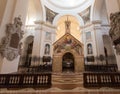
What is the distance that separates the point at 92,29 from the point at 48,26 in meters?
5.11

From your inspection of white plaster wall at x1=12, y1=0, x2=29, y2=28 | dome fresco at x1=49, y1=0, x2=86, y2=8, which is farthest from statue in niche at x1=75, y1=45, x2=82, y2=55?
dome fresco at x1=49, y1=0, x2=86, y2=8

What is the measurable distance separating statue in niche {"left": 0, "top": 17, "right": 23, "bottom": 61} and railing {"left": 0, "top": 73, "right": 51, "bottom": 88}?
1.53 metres

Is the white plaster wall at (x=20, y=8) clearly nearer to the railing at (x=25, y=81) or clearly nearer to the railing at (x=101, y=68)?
the railing at (x=25, y=81)

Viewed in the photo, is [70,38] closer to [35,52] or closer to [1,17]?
[35,52]

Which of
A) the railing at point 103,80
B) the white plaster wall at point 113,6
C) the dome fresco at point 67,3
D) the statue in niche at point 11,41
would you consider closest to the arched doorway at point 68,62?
the statue in niche at point 11,41

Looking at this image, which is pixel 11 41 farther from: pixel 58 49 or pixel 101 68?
pixel 101 68

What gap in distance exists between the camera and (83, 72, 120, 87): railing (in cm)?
416

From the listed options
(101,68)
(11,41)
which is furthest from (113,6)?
(101,68)

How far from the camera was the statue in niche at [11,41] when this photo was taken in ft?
17.5

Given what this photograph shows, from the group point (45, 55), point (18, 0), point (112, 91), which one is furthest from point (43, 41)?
point (112, 91)

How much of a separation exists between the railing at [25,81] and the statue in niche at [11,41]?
153 cm

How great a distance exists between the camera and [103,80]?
14.0 feet

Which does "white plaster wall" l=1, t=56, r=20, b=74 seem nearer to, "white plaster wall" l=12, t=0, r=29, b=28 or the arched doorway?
"white plaster wall" l=12, t=0, r=29, b=28

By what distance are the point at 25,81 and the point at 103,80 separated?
2850 millimetres
